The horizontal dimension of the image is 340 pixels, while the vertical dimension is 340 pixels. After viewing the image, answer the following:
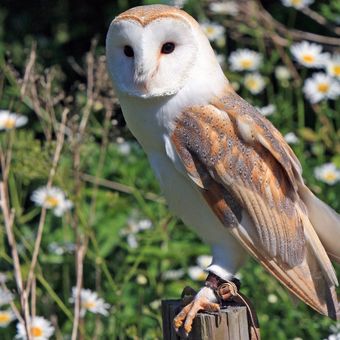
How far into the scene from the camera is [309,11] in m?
5.59

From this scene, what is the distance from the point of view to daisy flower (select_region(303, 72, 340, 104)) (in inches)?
192

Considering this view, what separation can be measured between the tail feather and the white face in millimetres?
481

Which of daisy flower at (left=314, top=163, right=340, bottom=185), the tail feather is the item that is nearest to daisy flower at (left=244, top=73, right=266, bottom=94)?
daisy flower at (left=314, top=163, right=340, bottom=185)

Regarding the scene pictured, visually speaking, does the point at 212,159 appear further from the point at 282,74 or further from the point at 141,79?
the point at 282,74

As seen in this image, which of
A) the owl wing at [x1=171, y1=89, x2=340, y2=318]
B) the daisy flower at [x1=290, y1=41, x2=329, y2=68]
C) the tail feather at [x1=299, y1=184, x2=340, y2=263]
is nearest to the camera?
the owl wing at [x1=171, y1=89, x2=340, y2=318]

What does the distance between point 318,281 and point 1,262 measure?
2.18m

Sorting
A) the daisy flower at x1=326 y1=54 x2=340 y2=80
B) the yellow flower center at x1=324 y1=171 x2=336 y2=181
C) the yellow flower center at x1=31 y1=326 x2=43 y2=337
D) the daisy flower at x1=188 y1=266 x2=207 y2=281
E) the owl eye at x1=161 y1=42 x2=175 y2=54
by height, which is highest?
the owl eye at x1=161 y1=42 x2=175 y2=54

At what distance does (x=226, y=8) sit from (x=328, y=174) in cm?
128

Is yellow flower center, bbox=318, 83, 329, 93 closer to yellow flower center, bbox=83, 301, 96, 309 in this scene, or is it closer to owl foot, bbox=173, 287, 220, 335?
yellow flower center, bbox=83, 301, 96, 309

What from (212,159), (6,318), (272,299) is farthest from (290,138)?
(212,159)

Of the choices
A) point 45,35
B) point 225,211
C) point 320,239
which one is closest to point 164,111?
point 225,211

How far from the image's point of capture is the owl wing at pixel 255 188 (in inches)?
117

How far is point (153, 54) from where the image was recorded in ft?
9.52

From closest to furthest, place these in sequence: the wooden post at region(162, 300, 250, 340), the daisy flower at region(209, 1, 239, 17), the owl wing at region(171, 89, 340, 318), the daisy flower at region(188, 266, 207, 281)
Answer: the wooden post at region(162, 300, 250, 340), the owl wing at region(171, 89, 340, 318), the daisy flower at region(188, 266, 207, 281), the daisy flower at region(209, 1, 239, 17)
